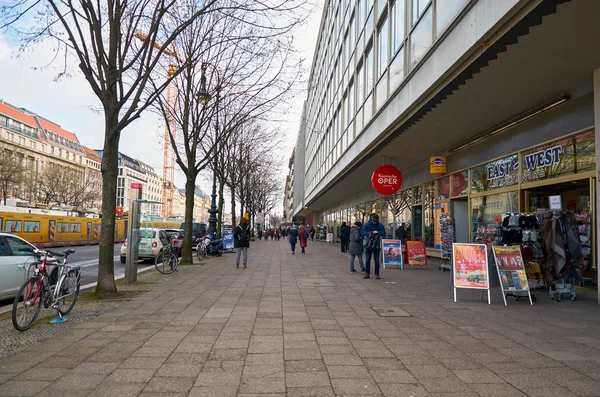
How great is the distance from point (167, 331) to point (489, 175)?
10875 mm

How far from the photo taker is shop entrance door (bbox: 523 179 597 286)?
30.1 ft

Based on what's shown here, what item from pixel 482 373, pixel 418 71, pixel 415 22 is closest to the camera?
pixel 482 373

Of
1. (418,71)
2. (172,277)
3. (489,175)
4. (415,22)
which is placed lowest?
(172,277)

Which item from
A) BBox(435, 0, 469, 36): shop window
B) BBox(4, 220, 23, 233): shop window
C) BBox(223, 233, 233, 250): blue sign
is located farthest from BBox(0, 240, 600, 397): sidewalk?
BBox(4, 220, 23, 233): shop window

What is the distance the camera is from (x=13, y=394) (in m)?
3.60

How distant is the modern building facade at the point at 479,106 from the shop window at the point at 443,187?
4cm

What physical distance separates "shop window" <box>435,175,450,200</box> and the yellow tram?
2332 cm

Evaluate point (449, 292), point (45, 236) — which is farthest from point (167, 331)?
point (45, 236)

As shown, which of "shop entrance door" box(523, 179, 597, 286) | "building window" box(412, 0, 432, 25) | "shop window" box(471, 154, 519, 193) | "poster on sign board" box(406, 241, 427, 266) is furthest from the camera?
"poster on sign board" box(406, 241, 427, 266)

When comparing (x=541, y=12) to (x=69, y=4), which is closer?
(x=541, y=12)

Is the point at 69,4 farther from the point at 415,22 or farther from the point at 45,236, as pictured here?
the point at 45,236

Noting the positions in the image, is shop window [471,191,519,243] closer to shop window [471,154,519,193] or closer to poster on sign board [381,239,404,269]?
shop window [471,154,519,193]

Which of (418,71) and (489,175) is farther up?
(418,71)

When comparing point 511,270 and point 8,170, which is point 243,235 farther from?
point 8,170
